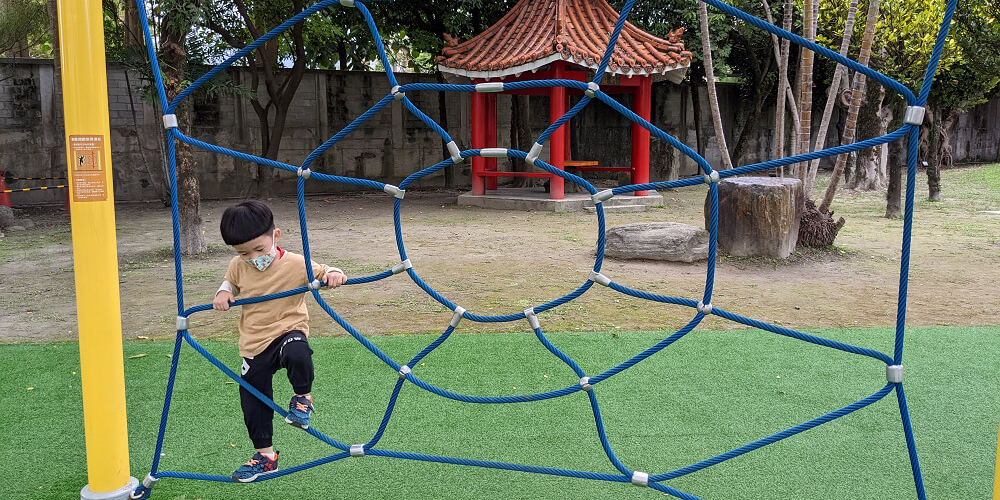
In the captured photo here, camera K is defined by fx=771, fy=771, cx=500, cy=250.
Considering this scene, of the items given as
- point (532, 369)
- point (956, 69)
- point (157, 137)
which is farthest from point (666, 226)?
point (157, 137)

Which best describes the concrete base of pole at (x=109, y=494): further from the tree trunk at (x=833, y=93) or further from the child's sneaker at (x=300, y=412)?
the tree trunk at (x=833, y=93)

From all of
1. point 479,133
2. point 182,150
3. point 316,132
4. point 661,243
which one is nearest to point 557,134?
point 479,133

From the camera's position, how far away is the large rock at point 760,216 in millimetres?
5871

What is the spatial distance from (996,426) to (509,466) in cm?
179

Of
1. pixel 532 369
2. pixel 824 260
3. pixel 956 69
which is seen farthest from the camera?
pixel 956 69

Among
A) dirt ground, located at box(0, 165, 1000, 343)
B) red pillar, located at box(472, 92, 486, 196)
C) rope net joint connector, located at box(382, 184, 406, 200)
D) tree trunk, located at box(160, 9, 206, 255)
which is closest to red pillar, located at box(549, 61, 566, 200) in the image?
dirt ground, located at box(0, 165, 1000, 343)

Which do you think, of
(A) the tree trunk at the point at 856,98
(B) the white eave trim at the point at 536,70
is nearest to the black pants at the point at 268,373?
(A) the tree trunk at the point at 856,98

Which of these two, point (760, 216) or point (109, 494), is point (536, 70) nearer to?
point (760, 216)

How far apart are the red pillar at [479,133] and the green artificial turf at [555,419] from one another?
6.58 meters

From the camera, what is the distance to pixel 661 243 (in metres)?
5.86

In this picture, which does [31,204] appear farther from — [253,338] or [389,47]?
[253,338]

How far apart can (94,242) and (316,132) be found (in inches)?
394

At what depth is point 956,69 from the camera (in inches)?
362

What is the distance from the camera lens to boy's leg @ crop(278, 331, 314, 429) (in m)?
2.07
